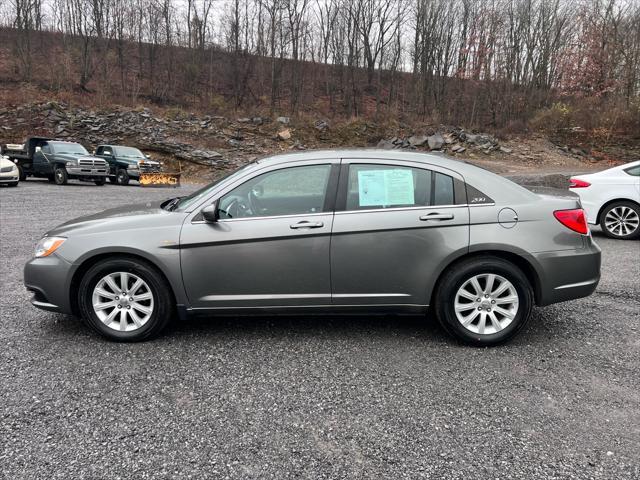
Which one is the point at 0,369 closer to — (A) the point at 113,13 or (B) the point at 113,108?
(B) the point at 113,108

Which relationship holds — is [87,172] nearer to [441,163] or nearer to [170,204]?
[170,204]

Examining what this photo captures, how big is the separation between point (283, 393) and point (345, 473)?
84 cm

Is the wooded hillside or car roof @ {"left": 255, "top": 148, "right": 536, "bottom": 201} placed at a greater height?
the wooded hillside

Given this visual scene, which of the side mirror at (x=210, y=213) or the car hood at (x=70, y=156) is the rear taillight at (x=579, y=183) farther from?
the car hood at (x=70, y=156)

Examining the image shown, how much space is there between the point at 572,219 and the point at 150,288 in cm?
349

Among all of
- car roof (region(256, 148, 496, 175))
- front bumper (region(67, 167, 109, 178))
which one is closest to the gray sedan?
car roof (region(256, 148, 496, 175))

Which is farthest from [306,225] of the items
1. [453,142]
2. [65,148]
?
[453,142]

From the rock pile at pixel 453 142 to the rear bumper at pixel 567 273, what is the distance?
22.9 metres

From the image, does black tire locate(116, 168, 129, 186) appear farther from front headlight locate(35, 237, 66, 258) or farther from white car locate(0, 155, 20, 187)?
front headlight locate(35, 237, 66, 258)

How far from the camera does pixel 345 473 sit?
2277mm

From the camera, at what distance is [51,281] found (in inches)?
146

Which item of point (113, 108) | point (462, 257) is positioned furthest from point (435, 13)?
point (462, 257)

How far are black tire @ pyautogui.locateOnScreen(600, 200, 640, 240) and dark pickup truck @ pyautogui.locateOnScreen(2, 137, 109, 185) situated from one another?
17707 mm

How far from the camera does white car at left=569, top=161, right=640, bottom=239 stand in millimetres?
8258
